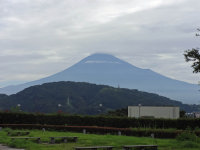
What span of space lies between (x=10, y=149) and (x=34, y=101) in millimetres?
90378

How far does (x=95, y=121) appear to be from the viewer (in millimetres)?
32219

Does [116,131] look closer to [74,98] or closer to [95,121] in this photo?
[95,121]

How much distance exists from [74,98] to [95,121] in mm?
82853

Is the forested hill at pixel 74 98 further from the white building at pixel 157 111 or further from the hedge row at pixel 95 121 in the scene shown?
the hedge row at pixel 95 121

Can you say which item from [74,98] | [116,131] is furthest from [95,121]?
[74,98]

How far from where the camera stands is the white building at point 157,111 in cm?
5569

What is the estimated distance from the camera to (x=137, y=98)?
116 m

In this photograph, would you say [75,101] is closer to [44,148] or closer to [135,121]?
[135,121]

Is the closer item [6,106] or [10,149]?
[10,149]

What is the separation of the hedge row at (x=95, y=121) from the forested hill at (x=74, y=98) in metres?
59.9

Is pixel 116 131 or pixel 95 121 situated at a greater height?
pixel 95 121

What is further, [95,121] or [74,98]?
[74,98]

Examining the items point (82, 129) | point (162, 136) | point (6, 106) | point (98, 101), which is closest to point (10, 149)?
point (162, 136)

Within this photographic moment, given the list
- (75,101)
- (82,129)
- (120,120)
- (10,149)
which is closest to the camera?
(10,149)
